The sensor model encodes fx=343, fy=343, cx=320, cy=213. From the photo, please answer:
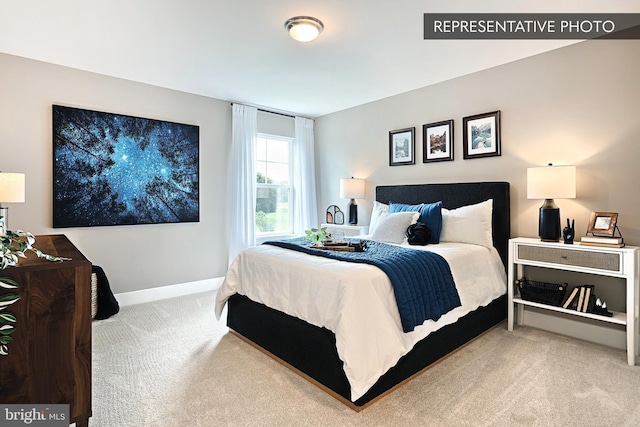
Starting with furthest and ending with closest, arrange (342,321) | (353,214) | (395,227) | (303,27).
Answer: (353,214) → (395,227) → (303,27) → (342,321)

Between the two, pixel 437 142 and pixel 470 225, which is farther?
pixel 437 142

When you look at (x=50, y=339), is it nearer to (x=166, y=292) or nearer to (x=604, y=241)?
(x=166, y=292)

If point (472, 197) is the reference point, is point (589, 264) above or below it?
below

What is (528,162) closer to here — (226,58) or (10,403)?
(226,58)

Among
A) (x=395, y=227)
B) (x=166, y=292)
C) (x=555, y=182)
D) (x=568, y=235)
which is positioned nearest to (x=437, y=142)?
(x=395, y=227)

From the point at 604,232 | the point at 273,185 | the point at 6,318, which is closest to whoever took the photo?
the point at 6,318

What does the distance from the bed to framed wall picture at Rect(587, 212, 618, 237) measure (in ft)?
2.25

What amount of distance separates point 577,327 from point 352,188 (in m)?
2.80

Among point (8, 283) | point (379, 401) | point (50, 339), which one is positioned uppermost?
point (8, 283)

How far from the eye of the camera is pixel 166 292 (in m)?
4.10

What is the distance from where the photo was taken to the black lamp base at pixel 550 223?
9.41 ft

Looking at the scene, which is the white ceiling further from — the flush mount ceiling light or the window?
the window

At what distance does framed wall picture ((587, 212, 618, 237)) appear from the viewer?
103 inches

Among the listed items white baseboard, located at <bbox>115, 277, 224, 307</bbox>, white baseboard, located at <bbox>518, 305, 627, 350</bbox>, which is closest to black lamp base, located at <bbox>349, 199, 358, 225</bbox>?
white baseboard, located at <bbox>115, 277, 224, 307</bbox>
